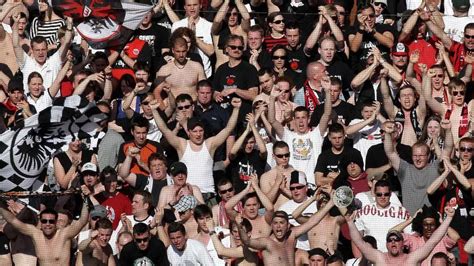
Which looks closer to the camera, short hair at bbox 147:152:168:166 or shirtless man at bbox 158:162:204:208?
shirtless man at bbox 158:162:204:208

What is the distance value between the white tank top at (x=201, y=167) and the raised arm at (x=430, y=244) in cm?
252

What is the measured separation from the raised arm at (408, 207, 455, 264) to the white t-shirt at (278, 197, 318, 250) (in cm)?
129

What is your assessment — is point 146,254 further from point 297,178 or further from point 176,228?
point 297,178

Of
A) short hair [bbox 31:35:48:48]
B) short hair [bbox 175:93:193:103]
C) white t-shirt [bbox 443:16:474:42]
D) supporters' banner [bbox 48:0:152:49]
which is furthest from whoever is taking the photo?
white t-shirt [bbox 443:16:474:42]

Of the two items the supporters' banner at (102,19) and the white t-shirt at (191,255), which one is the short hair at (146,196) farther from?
the supporters' banner at (102,19)

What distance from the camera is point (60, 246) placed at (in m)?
24.8

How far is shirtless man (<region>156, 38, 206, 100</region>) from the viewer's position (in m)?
26.7

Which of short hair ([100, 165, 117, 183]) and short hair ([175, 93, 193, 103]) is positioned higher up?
short hair ([175, 93, 193, 103])

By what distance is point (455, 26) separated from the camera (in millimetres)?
27875

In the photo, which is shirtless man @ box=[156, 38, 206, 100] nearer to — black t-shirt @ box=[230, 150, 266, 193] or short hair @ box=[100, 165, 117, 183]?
black t-shirt @ box=[230, 150, 266, 193]

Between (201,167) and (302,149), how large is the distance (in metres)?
1.11

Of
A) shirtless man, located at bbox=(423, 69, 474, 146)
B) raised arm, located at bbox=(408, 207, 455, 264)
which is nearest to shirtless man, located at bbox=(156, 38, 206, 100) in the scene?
shirtless man, located at bbox=(423, 69, 474, 146)

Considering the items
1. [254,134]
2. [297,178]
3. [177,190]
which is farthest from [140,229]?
[254,134]

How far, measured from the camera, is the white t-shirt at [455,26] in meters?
27.8
